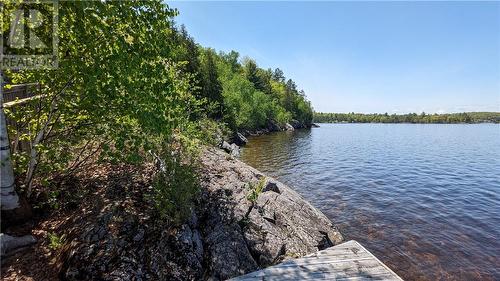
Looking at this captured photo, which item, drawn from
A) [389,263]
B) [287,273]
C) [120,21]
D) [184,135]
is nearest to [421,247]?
[389,263]

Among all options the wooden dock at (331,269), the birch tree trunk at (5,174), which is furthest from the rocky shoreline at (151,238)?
the wooden dock at (331,269)

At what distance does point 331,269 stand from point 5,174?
7.74 metres

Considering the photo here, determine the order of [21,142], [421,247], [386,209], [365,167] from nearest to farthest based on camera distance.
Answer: [21,142], [421,247], [386,209], [365,167]

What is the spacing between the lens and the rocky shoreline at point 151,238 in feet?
18.6

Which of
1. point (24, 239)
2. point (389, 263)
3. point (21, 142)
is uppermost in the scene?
point (21, 142)

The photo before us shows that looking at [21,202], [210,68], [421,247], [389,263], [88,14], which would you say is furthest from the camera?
[210,68]

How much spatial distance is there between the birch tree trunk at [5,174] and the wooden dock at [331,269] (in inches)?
221

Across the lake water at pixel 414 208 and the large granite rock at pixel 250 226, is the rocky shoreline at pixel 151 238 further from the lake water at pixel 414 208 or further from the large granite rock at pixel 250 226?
the lake water at pixel 414 208

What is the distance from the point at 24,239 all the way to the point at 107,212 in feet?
5.78

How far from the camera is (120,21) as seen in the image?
615 cm

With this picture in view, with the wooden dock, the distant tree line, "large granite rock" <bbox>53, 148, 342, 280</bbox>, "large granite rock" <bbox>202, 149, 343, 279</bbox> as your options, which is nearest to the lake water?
"large granite rock" <bbox>202, 149, 343, 279</bbox>

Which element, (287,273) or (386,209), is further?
(386,209)

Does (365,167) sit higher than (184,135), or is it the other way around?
(184,135)

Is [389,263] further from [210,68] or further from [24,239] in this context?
[210,68]
